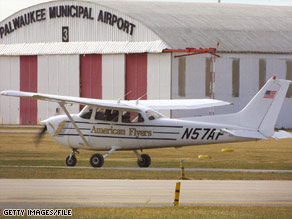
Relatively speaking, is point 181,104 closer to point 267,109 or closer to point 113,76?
point 267,109

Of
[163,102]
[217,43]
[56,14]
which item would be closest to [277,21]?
[217,43]

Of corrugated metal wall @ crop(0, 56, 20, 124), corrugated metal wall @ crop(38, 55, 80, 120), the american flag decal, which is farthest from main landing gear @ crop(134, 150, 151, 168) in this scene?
corrugated metal wall @ crop(0, 56, 20, 124)

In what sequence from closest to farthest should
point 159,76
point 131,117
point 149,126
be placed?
1. point 149,126
2. point 131,117
3. point 159,76

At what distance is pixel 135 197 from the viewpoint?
67.4ft

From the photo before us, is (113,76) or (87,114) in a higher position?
(113,76)

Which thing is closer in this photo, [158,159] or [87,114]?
[87,114]

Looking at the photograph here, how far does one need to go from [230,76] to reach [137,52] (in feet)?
21.9

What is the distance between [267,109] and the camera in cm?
2892

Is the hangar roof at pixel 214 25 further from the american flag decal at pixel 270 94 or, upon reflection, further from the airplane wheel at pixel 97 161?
the american flag decal at pixel 270 94

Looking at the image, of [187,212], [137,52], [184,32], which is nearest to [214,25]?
[184,32]

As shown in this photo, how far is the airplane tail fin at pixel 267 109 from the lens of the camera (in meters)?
28.8

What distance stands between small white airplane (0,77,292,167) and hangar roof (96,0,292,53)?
27952mm

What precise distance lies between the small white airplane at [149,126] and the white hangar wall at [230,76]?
27630 mm

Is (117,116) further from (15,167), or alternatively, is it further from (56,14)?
(56,14)
